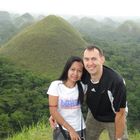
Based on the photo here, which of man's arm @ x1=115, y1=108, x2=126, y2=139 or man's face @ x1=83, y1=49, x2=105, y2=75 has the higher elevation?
man's face @ x1=83, y1=49, x2=105, y2=75

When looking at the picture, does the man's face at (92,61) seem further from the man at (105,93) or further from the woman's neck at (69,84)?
the woman's neck at (69,84)

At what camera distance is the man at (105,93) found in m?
4.09

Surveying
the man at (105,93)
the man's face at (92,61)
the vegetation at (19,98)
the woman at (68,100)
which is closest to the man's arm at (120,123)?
the man at (105,93)

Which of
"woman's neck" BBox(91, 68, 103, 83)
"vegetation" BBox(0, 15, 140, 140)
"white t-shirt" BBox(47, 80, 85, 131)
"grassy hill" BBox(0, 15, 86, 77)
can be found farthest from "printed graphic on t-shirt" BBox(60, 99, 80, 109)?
"grassy hill" BBox(0, 15, 86, 77)

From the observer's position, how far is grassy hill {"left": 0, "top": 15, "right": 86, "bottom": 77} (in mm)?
38606

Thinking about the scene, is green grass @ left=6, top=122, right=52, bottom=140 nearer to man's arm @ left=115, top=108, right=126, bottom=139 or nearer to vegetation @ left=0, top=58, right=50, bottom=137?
man's arm @ left=115, top=108, right=126, bottom=139

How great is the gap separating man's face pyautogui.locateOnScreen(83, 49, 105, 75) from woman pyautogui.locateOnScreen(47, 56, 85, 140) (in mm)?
121

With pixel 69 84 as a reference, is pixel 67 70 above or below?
above

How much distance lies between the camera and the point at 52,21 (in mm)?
47219

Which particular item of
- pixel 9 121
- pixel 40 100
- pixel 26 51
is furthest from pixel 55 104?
pixel 26 51

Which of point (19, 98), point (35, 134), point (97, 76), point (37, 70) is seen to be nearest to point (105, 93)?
point (97, 76)

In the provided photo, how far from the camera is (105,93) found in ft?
13.7

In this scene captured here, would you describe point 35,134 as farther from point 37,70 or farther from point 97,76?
point 37,70

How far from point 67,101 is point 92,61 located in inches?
21.1
